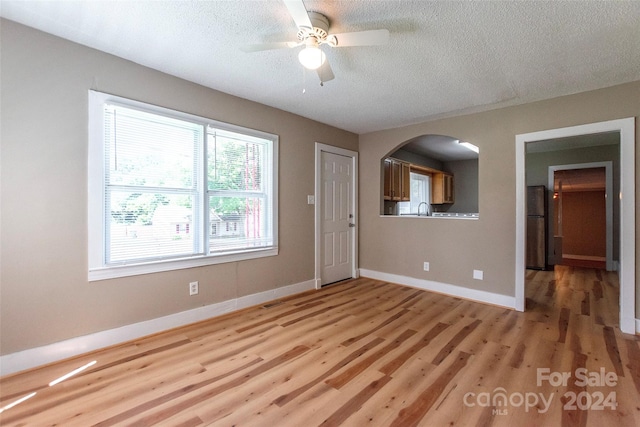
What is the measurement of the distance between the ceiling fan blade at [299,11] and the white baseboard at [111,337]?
2.82 m

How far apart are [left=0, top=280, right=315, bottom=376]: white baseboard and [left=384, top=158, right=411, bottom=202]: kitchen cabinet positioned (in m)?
2.97

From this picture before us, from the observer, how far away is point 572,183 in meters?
7.23

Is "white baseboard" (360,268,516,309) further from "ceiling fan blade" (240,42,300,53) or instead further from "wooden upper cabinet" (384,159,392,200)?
"ceiling fan blade" (240,42,300,53)

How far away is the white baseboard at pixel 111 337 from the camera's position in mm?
2051

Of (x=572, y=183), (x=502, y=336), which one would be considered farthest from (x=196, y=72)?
(x=572, y=183)

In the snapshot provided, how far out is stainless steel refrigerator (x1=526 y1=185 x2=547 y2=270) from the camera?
5.62 meters

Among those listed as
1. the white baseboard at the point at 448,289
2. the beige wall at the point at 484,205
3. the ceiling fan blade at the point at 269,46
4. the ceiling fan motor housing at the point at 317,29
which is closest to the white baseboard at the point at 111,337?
the white baseboard at the point at 448,289

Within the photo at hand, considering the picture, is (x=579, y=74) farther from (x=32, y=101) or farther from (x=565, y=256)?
(x=565, y=256)

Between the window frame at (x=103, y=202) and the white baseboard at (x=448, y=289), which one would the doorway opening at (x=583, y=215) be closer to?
the white baseboard at (x=448, y=289)

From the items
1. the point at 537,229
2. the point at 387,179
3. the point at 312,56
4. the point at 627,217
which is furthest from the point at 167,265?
the point at 537,229

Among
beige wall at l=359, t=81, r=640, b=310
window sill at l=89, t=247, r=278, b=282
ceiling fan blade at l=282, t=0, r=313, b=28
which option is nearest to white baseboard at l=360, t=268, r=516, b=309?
beige wall at l=359, t=81, r=640, b=310

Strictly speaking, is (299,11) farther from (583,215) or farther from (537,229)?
(583,215)

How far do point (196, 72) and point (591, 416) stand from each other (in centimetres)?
398

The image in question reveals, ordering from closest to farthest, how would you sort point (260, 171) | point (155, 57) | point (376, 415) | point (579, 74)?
point (376, 415)
point (155, 57)
point (579, 74)
point (260, 171)
